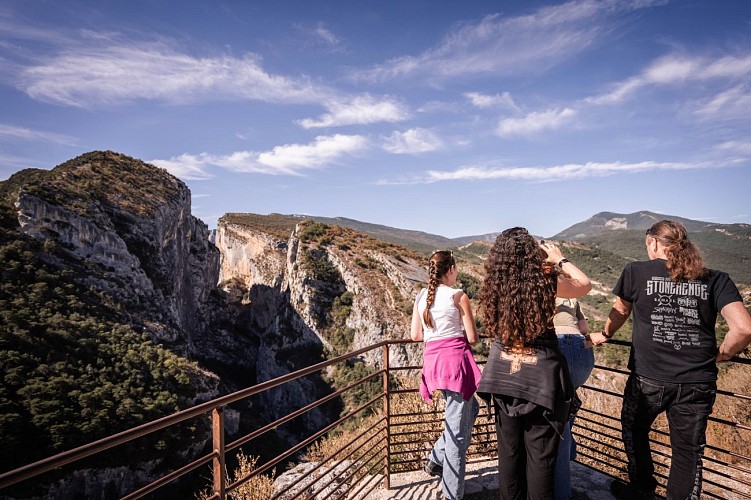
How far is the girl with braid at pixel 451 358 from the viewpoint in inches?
117

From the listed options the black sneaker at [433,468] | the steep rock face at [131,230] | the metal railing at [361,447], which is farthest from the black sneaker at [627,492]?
the steep rock face at [131,230]

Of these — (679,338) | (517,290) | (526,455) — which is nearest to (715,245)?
(679,338)

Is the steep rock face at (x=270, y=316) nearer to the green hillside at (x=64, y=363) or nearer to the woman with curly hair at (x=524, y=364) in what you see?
the green hillside at (x=64, y=363)

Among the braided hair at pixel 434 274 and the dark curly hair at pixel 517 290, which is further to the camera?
the braided hair at pixel 434 274

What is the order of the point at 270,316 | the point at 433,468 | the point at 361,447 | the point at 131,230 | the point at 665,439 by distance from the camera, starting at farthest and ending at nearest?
the point at 270,316 < the point at 131,230 < the point at 665,439 < the point at 361,447 < the point at 433,468

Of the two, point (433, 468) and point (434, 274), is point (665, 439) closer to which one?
point (433, 468)

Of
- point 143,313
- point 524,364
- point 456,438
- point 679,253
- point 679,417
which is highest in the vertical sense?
point 679,253

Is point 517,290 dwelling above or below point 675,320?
above

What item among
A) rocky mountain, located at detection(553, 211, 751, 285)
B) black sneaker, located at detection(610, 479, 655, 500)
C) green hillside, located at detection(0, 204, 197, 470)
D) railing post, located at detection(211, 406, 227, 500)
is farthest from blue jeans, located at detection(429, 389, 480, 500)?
rocky mountain, located at detection(553, 211, 751, 285)

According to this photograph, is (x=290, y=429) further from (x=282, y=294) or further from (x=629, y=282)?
(x=629, y=282)

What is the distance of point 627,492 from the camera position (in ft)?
10.7

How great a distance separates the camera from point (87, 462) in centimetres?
2520

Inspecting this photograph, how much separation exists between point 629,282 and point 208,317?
3055 inches

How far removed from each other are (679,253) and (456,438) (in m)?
2.02
